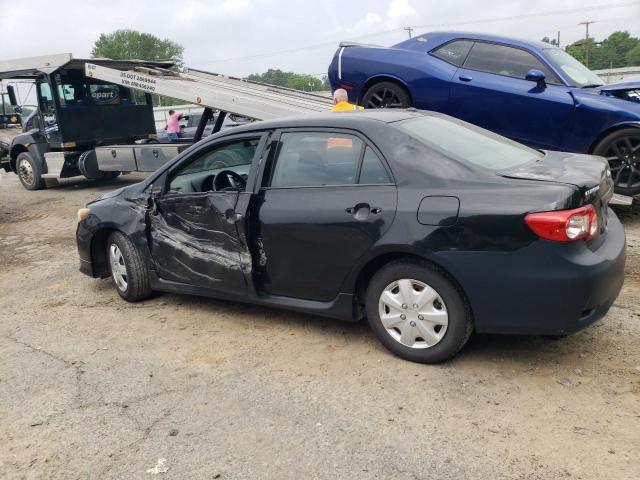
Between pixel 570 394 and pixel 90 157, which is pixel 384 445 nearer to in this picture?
pixel 570 394

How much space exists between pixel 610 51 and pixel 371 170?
9217 centimetres

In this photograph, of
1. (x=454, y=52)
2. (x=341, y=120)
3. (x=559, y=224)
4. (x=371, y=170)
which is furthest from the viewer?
(x=454, y=52)

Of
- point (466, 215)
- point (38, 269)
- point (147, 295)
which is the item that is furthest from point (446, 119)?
point (38, 269)

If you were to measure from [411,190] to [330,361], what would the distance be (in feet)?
4.04

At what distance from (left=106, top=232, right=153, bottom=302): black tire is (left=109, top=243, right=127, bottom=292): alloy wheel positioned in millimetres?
39

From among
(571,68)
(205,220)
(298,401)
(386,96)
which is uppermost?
(571,68)

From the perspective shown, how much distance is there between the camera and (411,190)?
349 centimetres

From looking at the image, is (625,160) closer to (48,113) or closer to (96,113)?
(96,113)

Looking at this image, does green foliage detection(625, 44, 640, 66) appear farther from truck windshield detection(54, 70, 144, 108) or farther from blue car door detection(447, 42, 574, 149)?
blue car door detection(447, 42, 574, 149)

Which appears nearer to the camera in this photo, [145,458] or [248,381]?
[145,458]

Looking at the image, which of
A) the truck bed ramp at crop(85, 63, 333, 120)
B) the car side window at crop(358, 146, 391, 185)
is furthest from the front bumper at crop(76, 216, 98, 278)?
the truck bed ramp at crop(85, 63, 333, 120)

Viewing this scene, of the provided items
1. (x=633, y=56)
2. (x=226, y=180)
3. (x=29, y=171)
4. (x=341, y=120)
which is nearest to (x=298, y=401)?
(x=341, y=120)

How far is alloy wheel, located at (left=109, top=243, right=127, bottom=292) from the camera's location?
5133mm

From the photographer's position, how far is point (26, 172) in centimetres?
1339
